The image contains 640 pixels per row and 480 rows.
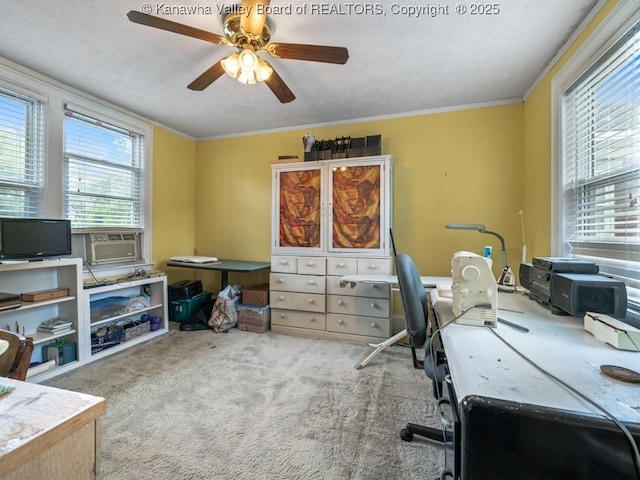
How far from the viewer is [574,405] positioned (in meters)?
0.61

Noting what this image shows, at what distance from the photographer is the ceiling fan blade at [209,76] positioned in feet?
5.99

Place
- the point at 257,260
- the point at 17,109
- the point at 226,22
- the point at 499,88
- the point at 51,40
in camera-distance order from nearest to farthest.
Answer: the point at 226,22 < the point at 51,40 < the point at 17,109 < the point at 499,88 < the point at 257,260

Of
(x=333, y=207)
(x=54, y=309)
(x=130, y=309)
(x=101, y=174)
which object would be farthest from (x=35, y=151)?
(x=333, y=207)

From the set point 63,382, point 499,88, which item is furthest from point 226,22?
point 63,382

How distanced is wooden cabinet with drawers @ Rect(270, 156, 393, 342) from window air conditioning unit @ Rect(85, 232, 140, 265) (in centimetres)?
153

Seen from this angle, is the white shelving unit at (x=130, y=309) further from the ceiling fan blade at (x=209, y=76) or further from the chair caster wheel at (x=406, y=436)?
the chair caster wheel at (x=406, y=436)

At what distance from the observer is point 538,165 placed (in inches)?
92.8

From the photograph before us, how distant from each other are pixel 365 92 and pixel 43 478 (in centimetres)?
294

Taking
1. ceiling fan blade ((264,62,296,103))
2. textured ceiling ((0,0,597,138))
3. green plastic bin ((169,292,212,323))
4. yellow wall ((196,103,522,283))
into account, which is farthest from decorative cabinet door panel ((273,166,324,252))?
green plastic bin ((169,292,212,323))

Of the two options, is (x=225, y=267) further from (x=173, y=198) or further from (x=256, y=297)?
(x=173, y=198)

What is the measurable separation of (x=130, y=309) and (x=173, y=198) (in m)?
1.47

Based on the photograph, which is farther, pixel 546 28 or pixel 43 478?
pixel 546 28

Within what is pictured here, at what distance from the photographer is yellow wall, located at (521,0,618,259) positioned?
2.15 metres

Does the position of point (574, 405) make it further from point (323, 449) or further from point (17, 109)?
point (17, 109)
